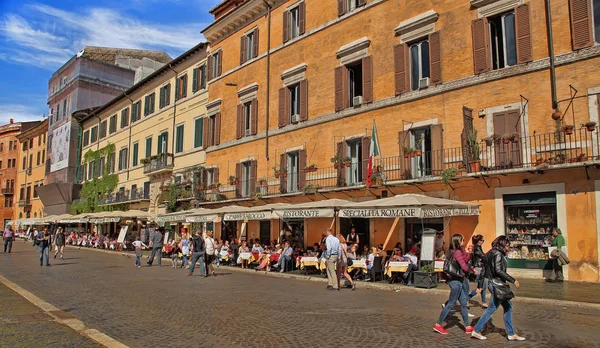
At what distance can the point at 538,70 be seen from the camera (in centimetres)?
1571

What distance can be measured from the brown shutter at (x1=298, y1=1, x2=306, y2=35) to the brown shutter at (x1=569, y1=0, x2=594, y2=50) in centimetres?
1290

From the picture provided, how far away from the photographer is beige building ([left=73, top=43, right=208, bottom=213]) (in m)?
33.8

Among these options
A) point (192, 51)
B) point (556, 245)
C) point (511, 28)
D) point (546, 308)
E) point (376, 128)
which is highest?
point (192, 51)

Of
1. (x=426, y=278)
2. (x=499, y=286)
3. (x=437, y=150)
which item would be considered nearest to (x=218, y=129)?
(x=437, y=150)

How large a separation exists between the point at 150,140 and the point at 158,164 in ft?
12.1

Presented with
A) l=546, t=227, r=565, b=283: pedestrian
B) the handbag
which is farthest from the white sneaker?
l=546, t=227, r=565, b=283: pedestrian

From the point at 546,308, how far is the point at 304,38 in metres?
17.6

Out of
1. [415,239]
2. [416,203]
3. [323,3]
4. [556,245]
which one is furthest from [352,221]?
[323,3]

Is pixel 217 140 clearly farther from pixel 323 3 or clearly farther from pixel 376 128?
pixel 376 128

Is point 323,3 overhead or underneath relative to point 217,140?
overhead

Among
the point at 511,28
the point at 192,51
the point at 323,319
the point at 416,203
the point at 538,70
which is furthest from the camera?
the point at 192,51

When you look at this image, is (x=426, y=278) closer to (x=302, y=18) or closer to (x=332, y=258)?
(x=332, y=258)

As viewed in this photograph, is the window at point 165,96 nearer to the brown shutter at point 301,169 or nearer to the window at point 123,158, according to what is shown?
the window at point 123,158

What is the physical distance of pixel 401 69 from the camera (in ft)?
64.5
